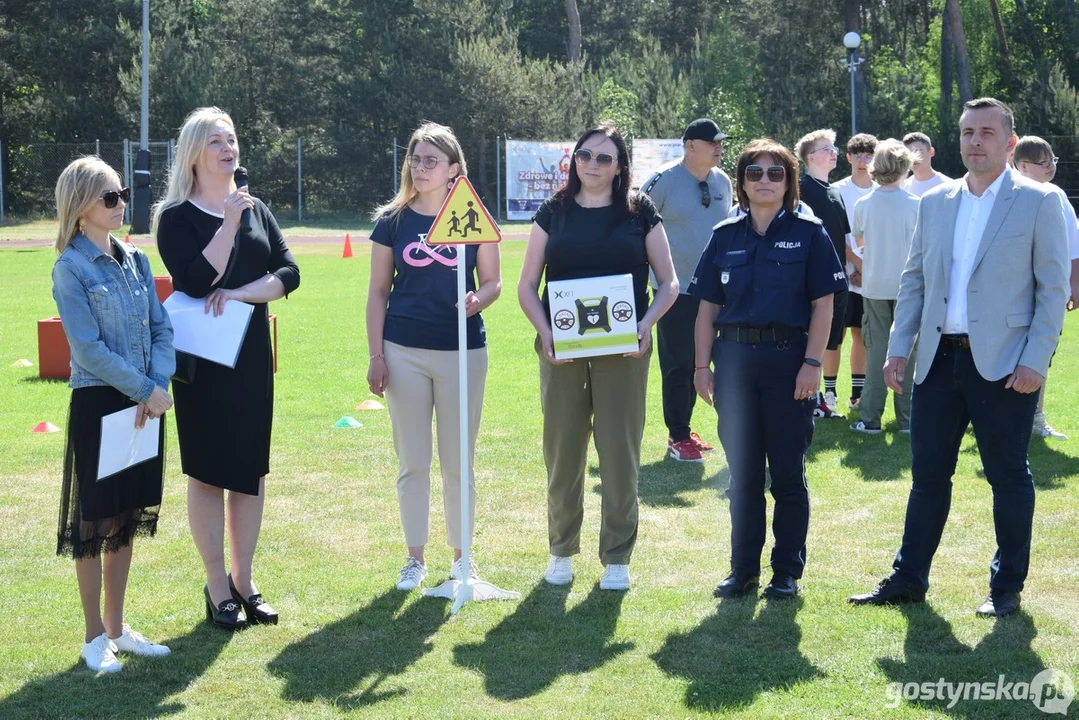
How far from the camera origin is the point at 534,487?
7.48m

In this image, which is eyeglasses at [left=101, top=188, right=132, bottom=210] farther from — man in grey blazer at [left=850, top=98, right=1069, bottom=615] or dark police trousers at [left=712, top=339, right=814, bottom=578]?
man in grey blazer at [left=850, top=98, right=1069, bottom=615]

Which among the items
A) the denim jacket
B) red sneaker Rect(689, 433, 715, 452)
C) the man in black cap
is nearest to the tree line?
red sneaker Rect(689, 433, 715, 452)

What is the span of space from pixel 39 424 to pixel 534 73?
1524 inches

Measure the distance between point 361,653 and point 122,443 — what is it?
1231 mm

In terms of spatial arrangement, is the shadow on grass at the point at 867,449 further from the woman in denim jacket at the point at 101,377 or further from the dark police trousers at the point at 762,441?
the woman in denim jacket at the point at 101,377

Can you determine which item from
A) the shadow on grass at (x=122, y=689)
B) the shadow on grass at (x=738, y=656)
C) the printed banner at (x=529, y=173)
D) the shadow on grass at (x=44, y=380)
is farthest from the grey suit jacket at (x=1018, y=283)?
the printed banner at (x=529, y=173)

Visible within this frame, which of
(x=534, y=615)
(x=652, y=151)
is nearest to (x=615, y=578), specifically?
(x=534, y=615)

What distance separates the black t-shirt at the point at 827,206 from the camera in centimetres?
862

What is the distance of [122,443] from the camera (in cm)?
448

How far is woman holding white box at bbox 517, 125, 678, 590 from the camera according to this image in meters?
5.39

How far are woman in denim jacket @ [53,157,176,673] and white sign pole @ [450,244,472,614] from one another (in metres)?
A: 1.25

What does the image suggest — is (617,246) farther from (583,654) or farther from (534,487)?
(534,487)

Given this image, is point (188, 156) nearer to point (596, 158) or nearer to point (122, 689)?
point (596, 158)

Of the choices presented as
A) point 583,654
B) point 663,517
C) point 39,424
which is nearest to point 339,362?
point 39,424
